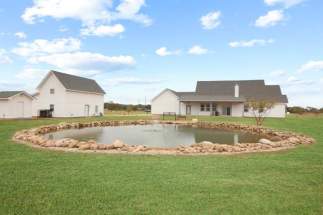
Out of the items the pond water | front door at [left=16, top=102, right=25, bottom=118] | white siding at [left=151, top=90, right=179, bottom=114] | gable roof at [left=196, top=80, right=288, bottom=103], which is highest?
gable roof at [left=196, top=80, right=288, bottom=103]

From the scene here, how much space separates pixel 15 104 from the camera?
2888 centimetres

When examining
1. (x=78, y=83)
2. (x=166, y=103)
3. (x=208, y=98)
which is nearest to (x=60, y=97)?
(x=78, y=83)

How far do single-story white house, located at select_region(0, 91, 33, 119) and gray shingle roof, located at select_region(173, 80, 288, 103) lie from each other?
725 inches

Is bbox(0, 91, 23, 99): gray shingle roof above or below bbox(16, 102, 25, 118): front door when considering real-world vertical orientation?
above

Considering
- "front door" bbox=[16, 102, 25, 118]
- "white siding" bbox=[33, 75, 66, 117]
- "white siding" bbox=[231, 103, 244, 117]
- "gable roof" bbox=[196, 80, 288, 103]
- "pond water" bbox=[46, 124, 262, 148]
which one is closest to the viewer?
"pond water" bbox=[46, 124, 262, 148]

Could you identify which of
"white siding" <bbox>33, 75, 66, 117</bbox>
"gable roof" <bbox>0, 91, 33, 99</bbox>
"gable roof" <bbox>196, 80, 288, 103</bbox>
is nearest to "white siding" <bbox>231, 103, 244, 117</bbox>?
"gable roof" <bbox>196, 80, 288, 103</bbox>

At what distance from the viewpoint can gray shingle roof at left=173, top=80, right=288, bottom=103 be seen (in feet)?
127

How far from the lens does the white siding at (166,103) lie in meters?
40.6

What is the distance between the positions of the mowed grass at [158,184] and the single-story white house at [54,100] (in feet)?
74.6

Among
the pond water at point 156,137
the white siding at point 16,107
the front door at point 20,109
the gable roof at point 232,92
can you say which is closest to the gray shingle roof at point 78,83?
the white siding at point 16,107

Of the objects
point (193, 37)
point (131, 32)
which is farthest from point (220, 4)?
point (131, 32)

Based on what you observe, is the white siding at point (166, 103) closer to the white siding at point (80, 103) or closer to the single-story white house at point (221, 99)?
the single-story white house at point (221, 99)

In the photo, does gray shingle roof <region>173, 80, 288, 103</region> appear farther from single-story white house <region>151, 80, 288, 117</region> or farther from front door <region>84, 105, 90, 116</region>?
front door <region>84, 105, 90, 116</region>

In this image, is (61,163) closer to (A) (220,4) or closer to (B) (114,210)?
(B) (114,210)
